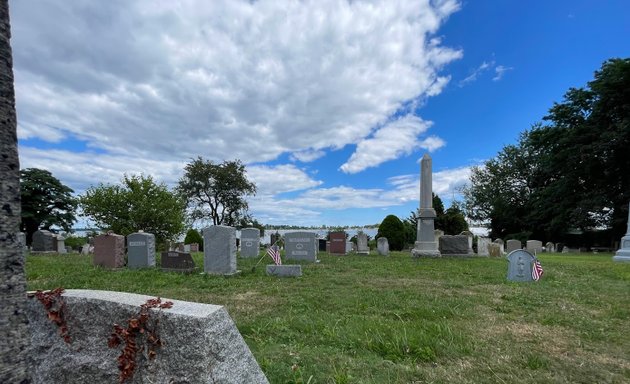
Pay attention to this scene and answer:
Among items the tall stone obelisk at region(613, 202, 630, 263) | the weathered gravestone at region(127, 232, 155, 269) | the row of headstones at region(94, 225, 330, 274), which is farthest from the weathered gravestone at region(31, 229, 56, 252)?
the tall stone obelisk at region(613, 202, 630, 263)

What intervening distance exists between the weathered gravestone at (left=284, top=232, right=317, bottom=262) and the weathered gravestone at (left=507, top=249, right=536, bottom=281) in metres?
7.42

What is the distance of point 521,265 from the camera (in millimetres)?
8680

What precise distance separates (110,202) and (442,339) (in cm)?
2121

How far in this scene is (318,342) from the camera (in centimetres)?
395

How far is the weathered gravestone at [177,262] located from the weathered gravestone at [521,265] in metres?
8.49

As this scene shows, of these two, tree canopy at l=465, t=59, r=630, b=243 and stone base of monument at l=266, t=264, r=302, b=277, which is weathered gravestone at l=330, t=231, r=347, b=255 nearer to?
stone base of monument at l=266, t=264, r=302, b=277

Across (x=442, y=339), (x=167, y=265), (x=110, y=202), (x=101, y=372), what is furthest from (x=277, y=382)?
(x=110, y=202)

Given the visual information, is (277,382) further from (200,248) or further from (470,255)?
(200,248)

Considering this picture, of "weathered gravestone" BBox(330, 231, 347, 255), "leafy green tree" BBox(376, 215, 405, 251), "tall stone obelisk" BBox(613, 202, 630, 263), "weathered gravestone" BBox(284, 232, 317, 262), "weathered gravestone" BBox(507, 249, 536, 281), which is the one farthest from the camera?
"leafy green tree" BBox(376, 215, 405, 251)

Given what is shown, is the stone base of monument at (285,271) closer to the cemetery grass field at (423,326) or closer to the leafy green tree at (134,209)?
the cemetery grass field at (423,326)

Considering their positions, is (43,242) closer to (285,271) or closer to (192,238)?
(192,238)

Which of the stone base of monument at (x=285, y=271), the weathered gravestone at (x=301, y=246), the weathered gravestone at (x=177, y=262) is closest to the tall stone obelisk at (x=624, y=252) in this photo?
the weathered gravestone at (x=301, y=246)

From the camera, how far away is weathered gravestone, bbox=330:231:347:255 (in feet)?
66.0

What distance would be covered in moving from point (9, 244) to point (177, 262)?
1001 centimetres
